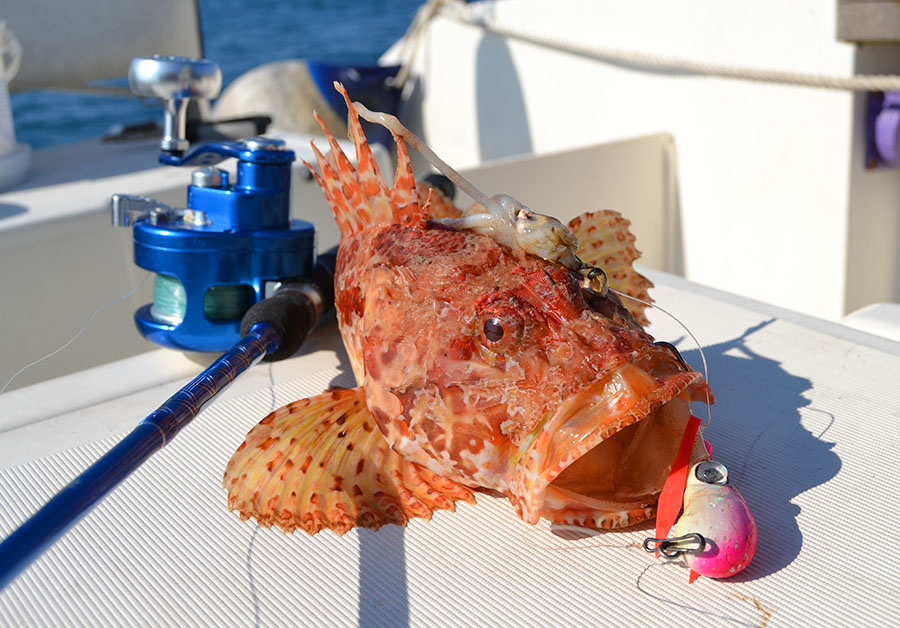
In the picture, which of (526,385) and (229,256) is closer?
(526,385)

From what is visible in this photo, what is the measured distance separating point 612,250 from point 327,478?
0.77 m

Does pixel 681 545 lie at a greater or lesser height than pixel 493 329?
lesser

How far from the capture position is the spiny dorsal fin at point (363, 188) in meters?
1.47

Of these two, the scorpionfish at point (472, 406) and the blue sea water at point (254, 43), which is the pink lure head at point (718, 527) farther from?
the blue sea water at point (254, 43)

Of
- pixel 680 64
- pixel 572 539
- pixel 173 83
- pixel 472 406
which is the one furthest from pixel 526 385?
pixel 680 64

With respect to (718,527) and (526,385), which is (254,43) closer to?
(526,385)

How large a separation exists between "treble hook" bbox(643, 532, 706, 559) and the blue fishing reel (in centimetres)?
100

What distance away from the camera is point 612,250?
1704mm

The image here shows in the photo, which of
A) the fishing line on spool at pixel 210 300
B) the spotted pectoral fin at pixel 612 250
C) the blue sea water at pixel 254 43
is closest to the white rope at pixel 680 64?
the spotted pectoral fin at pixel 612 250

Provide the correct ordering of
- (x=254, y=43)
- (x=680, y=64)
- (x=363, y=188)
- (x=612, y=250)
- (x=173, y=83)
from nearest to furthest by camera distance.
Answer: (x=363, y=188) → (x=612, y=250) → (x=173, y=83) → (x=680, y=64) → (x=254, y=43)

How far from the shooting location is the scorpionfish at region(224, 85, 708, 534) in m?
1.12

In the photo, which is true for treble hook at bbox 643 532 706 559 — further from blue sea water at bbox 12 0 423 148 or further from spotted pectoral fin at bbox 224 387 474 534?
blue sea water at bbox 12 0 423 148

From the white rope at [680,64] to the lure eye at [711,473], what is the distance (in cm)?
218

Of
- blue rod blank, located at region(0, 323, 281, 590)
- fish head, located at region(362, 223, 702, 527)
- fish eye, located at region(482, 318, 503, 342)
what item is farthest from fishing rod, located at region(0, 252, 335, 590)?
fish eye, located at region(482, 318, 503, 342)
